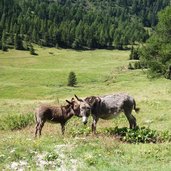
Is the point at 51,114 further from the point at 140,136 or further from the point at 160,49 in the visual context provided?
the point at 160,49

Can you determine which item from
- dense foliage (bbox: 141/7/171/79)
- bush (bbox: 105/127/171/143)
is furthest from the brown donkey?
dense foliage (bbox: 141/7/171/79)

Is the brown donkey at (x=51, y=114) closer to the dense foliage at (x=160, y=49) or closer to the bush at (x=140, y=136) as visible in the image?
the bush at (x=140, y=136)

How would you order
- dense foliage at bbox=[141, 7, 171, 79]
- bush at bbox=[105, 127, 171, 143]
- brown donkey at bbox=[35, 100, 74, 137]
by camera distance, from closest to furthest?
bush at bbox=[105, 127, 171, 143] → brown donkey at bbox=[35, 100, 74, 137] → dense foliage at bbox=[141, 7, 171, 79]

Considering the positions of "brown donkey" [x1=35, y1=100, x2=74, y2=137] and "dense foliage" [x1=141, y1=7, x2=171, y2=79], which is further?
"dense foliage" [x1=141, y1=7, x2=171, y2=79]

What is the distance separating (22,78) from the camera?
350 ft

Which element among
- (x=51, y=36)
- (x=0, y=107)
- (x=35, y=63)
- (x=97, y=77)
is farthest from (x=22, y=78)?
(x=51, y=36)

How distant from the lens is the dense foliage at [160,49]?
5821cm

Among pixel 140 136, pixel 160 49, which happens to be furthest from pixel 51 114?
pixel 160 49

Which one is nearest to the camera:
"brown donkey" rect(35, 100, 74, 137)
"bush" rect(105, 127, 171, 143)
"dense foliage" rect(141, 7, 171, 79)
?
"bush" rect(105, 127, 171, 143)

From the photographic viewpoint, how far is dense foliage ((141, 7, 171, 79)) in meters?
58.2

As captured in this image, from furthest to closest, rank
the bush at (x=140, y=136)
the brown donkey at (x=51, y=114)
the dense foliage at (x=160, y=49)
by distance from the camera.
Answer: the dense foliage at (x=160, y=49) → the brown donkey at (x=51, y=114) → the bush at (x=140, y=136)

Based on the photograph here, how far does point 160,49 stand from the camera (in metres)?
59.2

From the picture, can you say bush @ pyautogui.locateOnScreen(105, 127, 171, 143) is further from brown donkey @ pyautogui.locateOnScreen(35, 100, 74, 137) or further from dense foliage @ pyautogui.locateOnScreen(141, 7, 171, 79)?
dense foliage @ pyautogui.locateOnScreen(141, 7, 171, 79)

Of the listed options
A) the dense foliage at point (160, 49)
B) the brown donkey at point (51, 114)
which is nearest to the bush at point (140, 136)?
the brown donkey at point (51, 114)
